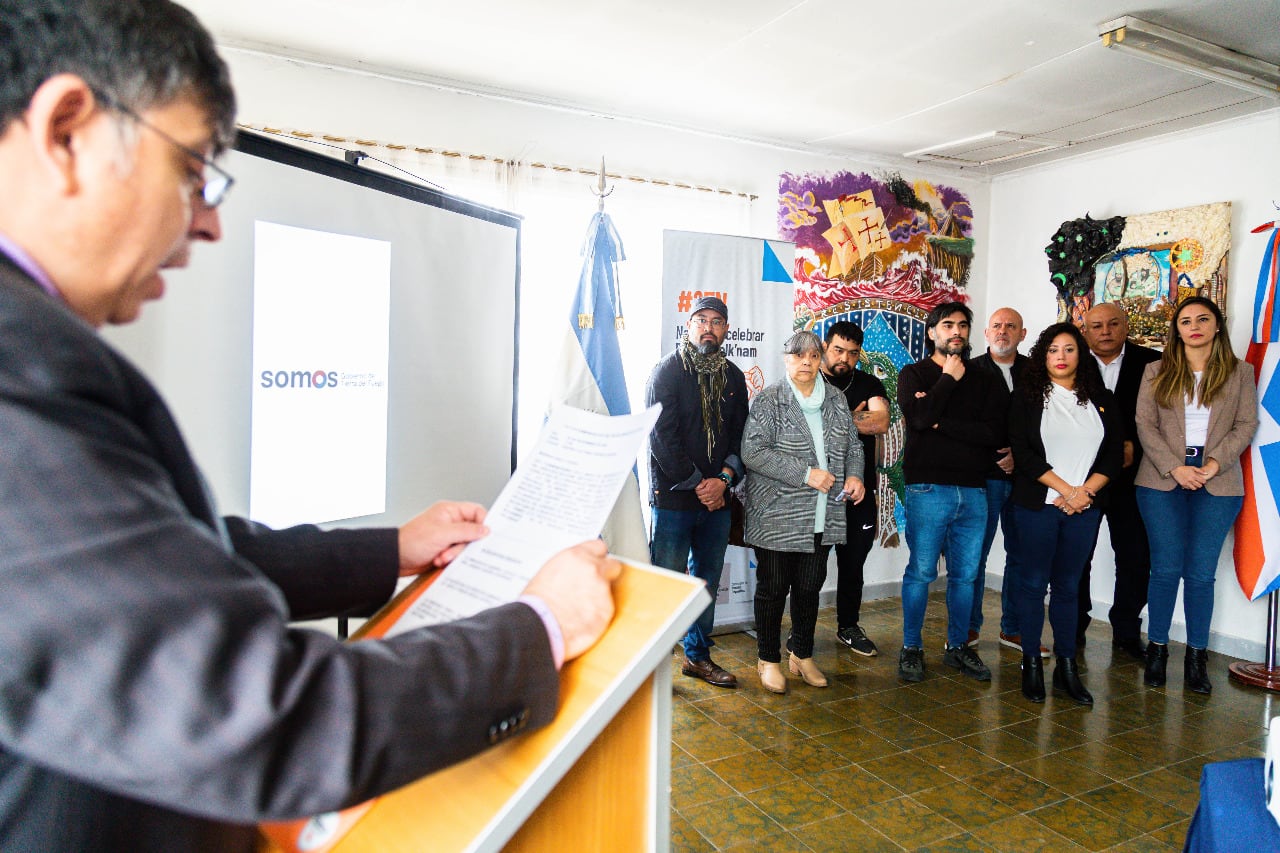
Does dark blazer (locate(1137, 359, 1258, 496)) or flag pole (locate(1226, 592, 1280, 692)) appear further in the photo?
flag pole (locate(1226, 592, 1280, 692))

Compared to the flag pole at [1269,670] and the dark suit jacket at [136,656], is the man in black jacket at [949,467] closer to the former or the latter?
the flag pole at [1269,670]

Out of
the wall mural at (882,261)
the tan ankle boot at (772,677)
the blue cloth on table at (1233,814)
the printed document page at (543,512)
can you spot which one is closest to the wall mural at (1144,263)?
the wall mural at (882,261)

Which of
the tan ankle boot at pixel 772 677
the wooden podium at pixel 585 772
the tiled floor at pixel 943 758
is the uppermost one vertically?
the wooden podium at pixel 585 772

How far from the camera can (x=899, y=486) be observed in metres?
5.18

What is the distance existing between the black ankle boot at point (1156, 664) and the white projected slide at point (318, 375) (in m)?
3.60

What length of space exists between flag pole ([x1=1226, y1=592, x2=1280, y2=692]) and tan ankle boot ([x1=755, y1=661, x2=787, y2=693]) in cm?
221

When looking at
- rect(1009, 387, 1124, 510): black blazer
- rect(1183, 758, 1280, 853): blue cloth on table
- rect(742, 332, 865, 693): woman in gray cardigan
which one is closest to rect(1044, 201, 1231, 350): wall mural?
rect(1009, 387, 1124, 510): black blazer

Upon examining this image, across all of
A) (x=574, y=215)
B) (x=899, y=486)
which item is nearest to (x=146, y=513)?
(x=574, y=215)

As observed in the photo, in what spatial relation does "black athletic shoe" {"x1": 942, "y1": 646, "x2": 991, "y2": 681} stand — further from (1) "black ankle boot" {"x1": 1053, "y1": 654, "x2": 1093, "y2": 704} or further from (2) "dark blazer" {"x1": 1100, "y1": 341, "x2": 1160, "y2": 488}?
(2) "dark blazer" {"x1": 1100, "y1": 341, "x2": 1160, "y2": 488}

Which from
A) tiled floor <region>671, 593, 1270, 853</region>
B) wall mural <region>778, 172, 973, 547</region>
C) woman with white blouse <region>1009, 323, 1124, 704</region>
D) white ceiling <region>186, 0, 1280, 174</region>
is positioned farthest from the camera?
wall mural <region>778, 172, 973, 547</region>

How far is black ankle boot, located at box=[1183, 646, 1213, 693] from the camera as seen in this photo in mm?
3590

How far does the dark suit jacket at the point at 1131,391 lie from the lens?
3.85 meters

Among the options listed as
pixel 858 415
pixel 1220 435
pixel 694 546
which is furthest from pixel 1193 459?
pixel 694 546

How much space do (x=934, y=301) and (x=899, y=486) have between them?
130 centimetres
